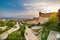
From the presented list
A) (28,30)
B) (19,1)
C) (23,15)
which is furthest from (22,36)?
(19,1)

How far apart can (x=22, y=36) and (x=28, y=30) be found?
0.52 ft

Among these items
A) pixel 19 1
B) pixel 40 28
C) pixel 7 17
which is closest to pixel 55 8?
pixel 40 28

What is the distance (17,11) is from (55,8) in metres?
0.68

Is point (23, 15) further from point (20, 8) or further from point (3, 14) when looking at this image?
point (3, 14)

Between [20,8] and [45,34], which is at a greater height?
[20,8]

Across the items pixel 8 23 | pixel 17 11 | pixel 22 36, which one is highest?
pixel 17 11

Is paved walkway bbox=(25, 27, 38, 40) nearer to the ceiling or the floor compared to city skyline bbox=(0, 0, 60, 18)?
nearer to the floor

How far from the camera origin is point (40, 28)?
3428 mm

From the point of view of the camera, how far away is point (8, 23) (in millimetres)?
3441

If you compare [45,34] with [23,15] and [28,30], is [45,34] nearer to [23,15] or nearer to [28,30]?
[28,30]

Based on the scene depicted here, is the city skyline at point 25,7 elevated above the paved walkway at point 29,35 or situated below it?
above

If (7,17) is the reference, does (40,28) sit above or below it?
below

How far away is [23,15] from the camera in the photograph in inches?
134

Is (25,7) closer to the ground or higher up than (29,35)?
higher up
